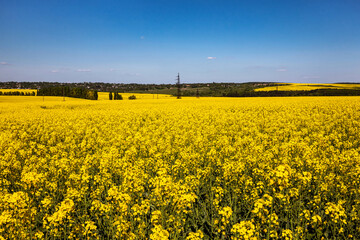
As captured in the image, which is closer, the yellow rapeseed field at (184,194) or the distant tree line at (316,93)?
the yellow rapeseed field at (184,194)

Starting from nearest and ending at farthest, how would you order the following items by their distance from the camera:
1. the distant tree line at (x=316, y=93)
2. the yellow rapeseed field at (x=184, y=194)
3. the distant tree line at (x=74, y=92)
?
1. the yellow rapeseed field at (x=184, y=194)
2. the distant tree line at (x=316, y=93)
3. the distant tree line at (x=74, y=92)

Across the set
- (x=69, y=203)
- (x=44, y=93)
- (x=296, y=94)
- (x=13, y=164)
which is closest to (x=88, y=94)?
(x=44, y=93)

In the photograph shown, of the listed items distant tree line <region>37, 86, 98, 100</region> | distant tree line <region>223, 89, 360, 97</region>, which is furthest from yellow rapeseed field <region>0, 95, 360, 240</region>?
distant tree line <region>37, 86, 98, 100</region>

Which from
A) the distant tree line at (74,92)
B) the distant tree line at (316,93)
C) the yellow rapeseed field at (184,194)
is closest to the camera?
the yellow rapeseed field at (184,194)

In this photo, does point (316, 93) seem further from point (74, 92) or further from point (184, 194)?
point (74, 92)

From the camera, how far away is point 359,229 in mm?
4086

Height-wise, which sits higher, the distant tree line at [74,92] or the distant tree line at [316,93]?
the distant tree line at [74,92]

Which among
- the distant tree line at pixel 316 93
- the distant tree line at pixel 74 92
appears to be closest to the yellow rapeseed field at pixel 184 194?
the distant tree line at pixel 316 93

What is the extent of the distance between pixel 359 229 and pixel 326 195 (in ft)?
6.05

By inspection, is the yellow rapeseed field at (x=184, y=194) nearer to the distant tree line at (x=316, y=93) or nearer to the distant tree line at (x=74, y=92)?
the distant tree line at (x=316, y=93)

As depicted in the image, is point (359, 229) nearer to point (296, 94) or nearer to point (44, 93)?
point (296, 94)

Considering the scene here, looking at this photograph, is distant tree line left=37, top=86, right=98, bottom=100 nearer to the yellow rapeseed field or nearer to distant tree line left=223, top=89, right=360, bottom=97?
distant tree line left=223, top=89, right=360, bottom=97

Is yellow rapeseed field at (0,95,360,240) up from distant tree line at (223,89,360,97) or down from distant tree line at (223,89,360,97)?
down

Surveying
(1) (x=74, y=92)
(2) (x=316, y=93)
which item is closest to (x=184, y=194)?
(2) (x=316, y=93)
